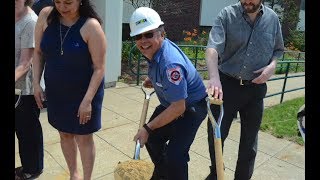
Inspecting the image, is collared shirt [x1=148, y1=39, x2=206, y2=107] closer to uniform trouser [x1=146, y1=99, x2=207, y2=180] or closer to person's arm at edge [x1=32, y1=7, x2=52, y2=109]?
uniform trouser [x1=146, y1=99, x2=207, y2=180]

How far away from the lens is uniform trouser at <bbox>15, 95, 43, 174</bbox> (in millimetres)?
3264

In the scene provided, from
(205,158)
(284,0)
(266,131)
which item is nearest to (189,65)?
(205,158)

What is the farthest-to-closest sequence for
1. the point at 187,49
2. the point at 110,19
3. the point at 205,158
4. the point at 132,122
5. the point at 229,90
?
the point at 187,49
the point at 110,19
the point at 132,122
the point at 205,158
the point at 229,90

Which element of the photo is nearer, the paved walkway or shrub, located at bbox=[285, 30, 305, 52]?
the paved walkway

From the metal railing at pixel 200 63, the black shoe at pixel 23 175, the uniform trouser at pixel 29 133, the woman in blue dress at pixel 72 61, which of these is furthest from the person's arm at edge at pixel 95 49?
the metal railing at pixel 200 63

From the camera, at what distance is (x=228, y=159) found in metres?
4.39

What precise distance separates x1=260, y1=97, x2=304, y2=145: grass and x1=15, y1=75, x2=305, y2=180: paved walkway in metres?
0.17

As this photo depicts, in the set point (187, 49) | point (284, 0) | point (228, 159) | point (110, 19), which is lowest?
point (228, 159)

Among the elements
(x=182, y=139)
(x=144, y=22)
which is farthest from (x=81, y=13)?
(x=182, y=139)

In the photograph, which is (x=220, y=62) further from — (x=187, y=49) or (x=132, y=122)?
(x=187, y=49)

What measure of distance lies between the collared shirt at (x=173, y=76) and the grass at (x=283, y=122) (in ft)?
8.54

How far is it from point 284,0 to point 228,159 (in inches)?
561

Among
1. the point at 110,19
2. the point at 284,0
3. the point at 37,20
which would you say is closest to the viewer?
the point at 37,20

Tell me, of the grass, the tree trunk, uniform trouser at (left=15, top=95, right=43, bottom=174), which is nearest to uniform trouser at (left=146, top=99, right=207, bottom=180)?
uniform trouser at (left=15, top=95, right=43, bottom=174)
